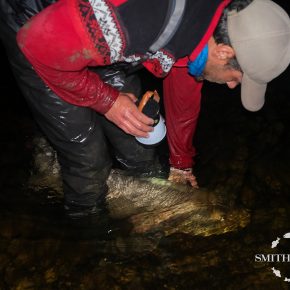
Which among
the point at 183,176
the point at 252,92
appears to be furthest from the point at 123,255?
the point at 252,92

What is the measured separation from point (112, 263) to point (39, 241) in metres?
0.61

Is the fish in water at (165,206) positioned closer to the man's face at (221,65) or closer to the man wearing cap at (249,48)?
the man wearing cap at (249,48)

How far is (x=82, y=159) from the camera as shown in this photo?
2676 mm

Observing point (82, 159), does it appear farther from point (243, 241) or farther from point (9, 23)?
point (243, 241)

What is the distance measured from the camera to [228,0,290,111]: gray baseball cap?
1772mm

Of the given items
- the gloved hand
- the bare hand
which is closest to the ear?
the bare hand

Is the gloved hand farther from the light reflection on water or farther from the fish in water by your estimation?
the light reflection on water

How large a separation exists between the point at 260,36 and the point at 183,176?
1663 millimetres

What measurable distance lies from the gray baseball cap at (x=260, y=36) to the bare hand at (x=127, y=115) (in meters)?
0.65

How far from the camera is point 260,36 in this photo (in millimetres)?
1779

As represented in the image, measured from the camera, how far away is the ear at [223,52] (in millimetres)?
1861

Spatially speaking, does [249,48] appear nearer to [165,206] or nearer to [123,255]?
[165,206]

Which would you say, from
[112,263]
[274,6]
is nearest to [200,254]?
[112,263]

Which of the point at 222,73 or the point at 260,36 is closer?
the point at 260,36
